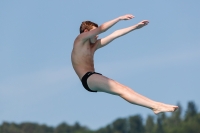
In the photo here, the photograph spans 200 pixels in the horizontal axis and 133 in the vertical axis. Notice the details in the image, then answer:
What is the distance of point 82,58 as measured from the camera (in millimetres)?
19172

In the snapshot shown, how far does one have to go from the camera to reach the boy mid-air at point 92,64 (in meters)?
18.1

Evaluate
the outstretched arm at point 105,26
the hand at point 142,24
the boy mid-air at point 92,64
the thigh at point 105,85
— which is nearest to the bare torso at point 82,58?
the boy mid-air at point 92,64

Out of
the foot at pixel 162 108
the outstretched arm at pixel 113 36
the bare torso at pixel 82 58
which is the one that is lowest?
the foot at pixel 162 108

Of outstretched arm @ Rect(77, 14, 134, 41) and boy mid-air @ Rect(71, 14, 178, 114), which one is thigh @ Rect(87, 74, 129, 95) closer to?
boy mid-air @ Rect(71, 14, 178, 114)

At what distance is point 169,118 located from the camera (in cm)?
12100

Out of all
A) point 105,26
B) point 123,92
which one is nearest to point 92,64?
point 123,92

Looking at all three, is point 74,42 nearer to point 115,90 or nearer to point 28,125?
point 115,90

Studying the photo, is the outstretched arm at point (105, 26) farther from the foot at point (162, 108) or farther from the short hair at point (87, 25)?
the foot at point (162, 108)

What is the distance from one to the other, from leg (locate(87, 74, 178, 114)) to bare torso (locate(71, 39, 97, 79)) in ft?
1.49

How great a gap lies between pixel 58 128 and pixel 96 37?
106m

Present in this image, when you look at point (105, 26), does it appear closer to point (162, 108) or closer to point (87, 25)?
point (87, 25)

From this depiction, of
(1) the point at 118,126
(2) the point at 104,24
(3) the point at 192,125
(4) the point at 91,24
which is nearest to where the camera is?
(2) the point at 104,24

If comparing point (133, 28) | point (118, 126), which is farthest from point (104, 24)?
point (118, 126)

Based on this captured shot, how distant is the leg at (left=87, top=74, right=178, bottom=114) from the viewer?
1812cm
